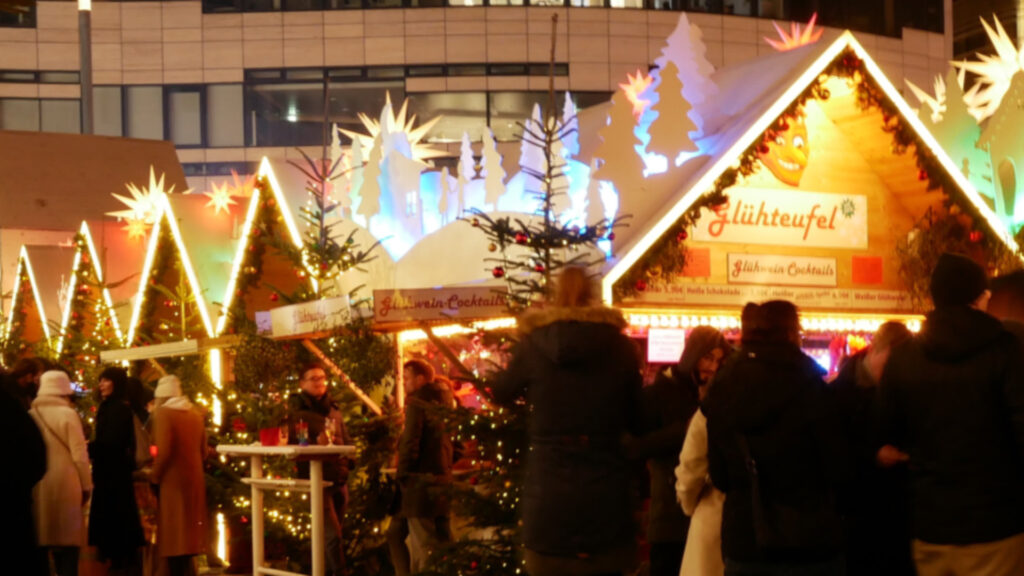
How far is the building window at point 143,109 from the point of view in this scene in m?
46.9

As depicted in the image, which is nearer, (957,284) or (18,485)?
(957,284)

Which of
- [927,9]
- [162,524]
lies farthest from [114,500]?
[927,9]

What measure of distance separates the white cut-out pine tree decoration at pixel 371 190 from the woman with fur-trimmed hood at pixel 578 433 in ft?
30.0

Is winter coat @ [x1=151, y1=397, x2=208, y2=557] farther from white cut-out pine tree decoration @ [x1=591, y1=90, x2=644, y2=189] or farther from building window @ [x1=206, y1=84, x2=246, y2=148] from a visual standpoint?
building window @ [x1=206, y1=84, x2=246, y2=148]

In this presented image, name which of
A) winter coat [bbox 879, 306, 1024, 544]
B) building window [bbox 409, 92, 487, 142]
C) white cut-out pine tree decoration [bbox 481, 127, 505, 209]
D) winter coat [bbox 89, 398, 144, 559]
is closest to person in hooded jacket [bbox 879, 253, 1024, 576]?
winter coat [bbox 879, 306, 1024, 544]

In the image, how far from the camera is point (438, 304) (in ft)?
34.6

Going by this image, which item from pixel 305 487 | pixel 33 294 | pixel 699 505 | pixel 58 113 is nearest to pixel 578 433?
pixel 699 505

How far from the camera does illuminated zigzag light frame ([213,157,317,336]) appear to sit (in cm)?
1556

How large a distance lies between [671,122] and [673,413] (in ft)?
13.9

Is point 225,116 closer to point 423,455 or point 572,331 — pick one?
point 423,455

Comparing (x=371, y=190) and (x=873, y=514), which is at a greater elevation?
(x=371, y=190)

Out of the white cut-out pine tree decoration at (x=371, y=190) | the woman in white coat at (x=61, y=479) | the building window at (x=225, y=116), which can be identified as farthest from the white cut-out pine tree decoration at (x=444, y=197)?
the building window at (x=225, y=116)

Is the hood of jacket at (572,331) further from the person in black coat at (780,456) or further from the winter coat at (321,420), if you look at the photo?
the winter coat at (321,420)

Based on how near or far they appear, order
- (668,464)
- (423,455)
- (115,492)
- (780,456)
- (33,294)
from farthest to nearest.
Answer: (33,294)
(115,492)
(423,455)
(668,464)
(780,456)
